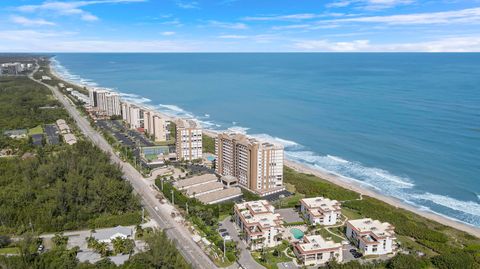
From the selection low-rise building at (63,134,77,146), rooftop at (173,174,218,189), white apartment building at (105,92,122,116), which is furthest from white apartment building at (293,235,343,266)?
white apartment building at (105,92,122,116)

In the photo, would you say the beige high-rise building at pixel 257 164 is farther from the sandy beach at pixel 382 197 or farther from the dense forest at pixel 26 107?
the dense forest at pixel 26 107

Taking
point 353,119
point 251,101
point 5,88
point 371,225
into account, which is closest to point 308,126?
point 353,119

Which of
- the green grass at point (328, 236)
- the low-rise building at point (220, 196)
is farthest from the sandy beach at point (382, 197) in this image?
the low-rise building at point (220, 196)

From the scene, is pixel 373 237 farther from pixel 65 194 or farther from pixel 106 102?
pixel 106 102

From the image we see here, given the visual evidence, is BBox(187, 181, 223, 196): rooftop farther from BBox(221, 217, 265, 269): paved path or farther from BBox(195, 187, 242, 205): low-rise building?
BBox(221, 217, 265, 269): paved path

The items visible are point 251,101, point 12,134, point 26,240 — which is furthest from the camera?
point 251,101

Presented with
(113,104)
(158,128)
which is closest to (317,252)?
(158,128)

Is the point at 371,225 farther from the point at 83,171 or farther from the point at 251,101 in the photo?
the point at 251,101
